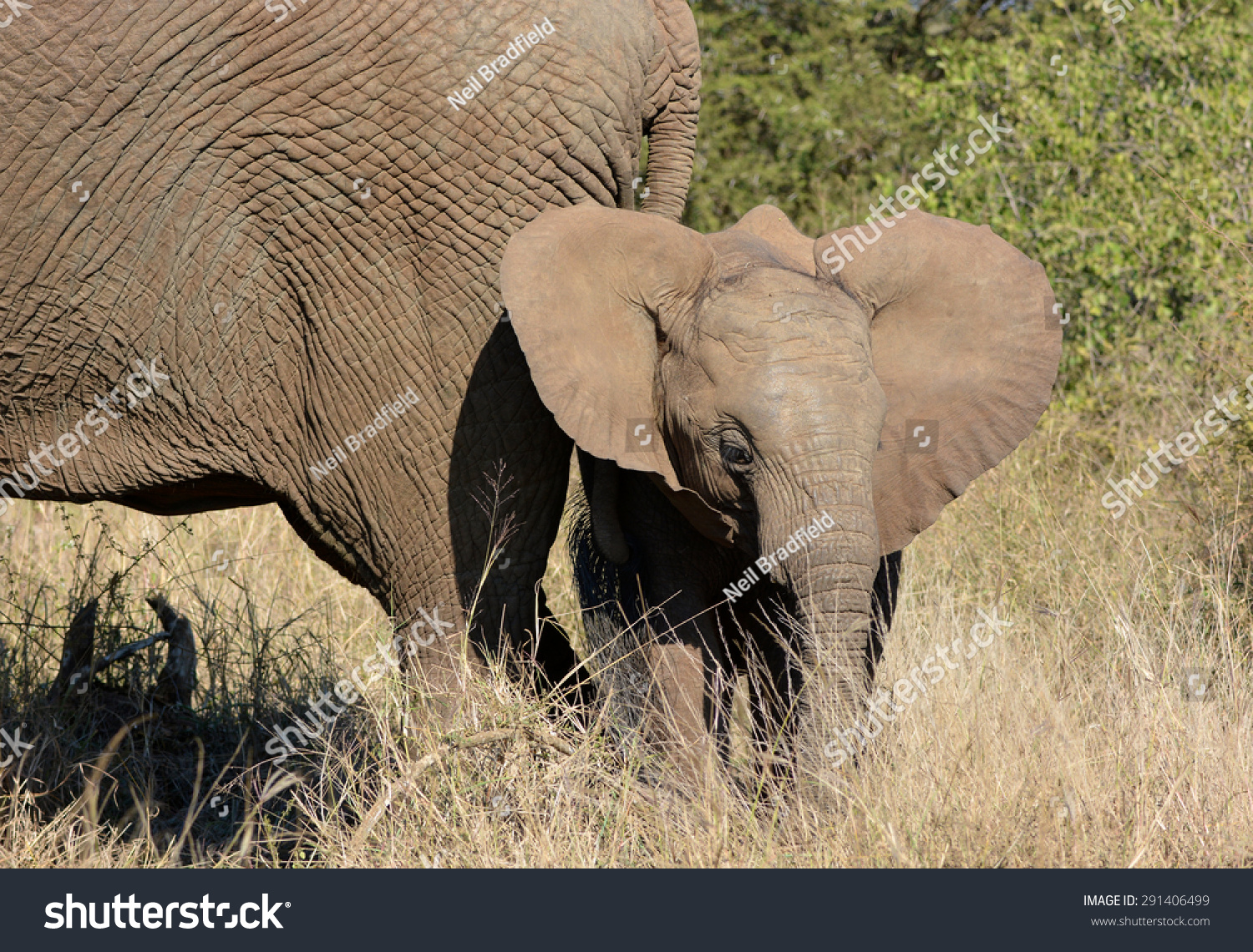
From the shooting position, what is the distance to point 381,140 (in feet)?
11.1

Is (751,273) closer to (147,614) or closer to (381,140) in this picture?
(381,140)

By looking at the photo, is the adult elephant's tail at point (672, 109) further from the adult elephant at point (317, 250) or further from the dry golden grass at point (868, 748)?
the dry golden grass at point (868, 748)

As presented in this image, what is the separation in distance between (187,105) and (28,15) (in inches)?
15.4

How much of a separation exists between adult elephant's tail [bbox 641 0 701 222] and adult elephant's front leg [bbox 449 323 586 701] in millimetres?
697

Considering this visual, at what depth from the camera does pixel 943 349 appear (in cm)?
368

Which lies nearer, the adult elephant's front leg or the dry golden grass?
the dry golden grass

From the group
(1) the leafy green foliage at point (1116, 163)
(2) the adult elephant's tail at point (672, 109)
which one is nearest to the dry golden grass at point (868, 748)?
(1) the leafy green foliage at point (1116, 163)

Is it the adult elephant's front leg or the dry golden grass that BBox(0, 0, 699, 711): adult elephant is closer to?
the adult elephant's front leg

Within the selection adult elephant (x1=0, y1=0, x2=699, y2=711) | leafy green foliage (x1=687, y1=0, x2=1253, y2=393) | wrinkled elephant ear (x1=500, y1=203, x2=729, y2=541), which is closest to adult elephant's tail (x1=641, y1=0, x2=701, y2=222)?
adult elephant (x1=0, y1=0, x2=699, y2=711)

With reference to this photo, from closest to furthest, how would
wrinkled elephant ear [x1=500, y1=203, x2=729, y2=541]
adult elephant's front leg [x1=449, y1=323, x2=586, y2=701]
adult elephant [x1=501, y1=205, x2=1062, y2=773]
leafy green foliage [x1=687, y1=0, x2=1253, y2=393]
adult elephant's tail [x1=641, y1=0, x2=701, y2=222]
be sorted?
adult elephant [x1=501, y1=205, x2=1062, y2=773], wrinkled elephant ear [x1=500, y1=203, x2=729, y2=541], adult elephant's front leg [x1=449, y1=323, x2=586, y2=701], adult elephant's tail [x1=641, y1=0, x2=701, y2=222], leafy green foliage [x1=687, y1=0, x2=1253, y2=393]

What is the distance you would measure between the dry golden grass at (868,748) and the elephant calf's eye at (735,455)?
76 cm

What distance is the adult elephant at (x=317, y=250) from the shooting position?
130 inches

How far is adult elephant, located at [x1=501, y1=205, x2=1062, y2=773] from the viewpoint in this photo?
3236 mm

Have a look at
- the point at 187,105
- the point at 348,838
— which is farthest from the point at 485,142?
the point at 348,838
